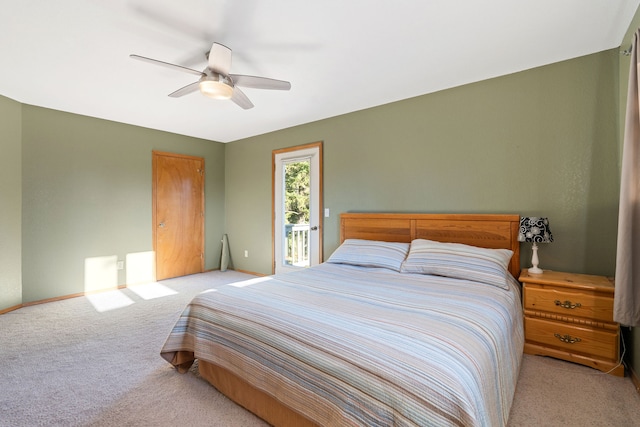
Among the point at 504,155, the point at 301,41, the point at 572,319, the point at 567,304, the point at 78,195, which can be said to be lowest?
the point at 572,319

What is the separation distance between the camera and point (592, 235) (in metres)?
2.45

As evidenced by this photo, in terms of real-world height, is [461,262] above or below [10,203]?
below

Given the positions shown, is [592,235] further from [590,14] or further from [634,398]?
[590,14]

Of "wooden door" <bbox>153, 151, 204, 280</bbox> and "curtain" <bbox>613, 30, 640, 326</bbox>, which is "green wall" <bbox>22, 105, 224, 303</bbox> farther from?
"curtain" <bbox>613, 30, 640, 326</bbox>

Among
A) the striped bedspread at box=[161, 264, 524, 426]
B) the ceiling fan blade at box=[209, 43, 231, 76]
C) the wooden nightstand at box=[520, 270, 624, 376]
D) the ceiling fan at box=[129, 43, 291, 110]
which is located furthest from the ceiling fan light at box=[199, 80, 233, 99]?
the wooden nightstand at box=[520, 270, 624, 376]

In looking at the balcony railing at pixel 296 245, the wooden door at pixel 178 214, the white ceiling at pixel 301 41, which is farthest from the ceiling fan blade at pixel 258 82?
the wooden door at pixel 178 214

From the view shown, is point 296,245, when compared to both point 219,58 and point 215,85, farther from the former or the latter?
point 219,58

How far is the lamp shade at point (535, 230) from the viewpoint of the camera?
7.91ft

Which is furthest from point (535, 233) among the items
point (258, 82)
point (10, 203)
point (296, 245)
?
point (10, 203)

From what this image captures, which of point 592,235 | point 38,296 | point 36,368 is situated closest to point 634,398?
point 592,235

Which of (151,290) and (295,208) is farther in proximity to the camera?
(295,208)

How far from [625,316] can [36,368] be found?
4.05 metres

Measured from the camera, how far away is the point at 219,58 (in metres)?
2.17

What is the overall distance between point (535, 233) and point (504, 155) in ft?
2.71
